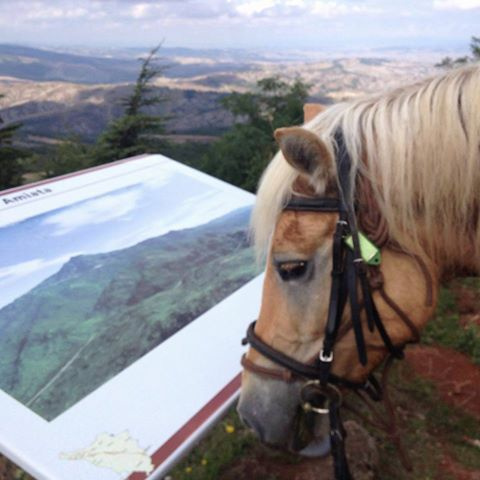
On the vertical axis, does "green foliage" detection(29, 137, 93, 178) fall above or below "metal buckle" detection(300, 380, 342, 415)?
below

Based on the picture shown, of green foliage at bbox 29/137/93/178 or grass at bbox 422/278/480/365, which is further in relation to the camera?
green foliage at bbox 29/137/93/178

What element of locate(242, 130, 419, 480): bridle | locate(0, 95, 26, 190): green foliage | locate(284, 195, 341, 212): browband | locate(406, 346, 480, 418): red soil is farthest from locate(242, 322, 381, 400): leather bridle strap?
locate(0, 95, 26, 190): green foliage

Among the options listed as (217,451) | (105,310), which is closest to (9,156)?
(105,310)

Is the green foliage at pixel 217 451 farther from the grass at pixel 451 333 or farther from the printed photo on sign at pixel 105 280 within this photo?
the grass at pixel 451 333

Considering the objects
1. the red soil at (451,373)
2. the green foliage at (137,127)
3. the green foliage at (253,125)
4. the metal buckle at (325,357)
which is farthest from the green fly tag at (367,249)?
the green foliage at (253,125)

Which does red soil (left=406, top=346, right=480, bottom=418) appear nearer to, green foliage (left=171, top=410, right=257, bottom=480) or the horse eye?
green foliage (left=171, top=410, right=257, bottom=480)

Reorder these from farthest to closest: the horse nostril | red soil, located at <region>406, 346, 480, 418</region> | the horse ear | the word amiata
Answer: red soil, located at <region>406, 346, 480, 418</region> < the word amiata < the horse nostril < the horse ear

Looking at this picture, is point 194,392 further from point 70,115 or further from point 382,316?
point 70,115

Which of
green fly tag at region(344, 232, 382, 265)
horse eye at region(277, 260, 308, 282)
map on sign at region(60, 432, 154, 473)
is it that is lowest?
map on sign at region(60, 432, 154, 473)
